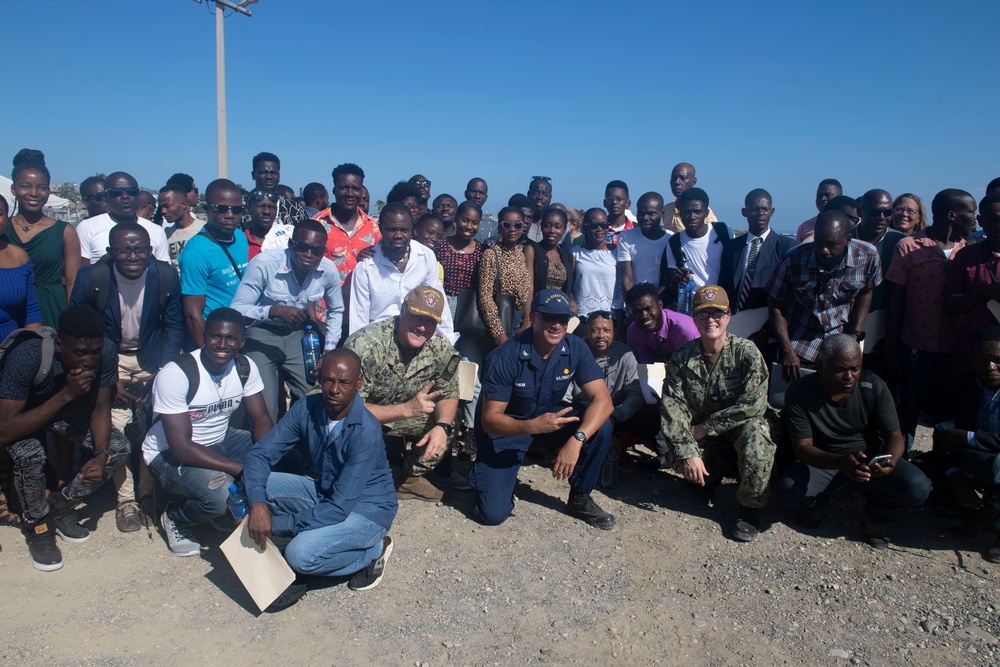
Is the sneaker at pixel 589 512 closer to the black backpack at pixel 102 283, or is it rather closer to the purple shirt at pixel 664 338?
the purple shirt at pixel 664 338

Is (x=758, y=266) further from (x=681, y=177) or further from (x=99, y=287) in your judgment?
(x=99, y=287)

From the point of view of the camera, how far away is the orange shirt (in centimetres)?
579

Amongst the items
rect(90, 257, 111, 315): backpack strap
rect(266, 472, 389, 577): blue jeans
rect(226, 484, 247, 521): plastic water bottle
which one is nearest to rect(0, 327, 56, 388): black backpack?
rect(90, 257, 111, 315): backpack strap

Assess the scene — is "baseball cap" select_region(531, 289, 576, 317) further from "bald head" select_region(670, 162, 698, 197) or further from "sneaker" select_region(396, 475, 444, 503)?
"bald head" select_region(670, 162, 698, 197)

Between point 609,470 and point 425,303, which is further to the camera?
point 609,470

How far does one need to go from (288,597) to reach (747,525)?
2907 millimetres

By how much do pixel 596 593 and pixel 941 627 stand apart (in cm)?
180

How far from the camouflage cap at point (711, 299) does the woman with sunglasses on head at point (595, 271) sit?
1.75 metres

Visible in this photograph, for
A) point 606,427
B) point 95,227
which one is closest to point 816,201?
point 606,427

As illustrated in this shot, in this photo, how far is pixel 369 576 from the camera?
3.80 meters

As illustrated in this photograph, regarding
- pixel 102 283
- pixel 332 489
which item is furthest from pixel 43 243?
pixel 332 489

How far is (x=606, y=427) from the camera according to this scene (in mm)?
4664

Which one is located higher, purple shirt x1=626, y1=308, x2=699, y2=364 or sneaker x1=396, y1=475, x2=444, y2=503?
purple shirt x1=626, y1=308, x2=699, y2=364

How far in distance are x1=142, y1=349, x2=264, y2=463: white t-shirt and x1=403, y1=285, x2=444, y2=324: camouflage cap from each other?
114 centimetres
